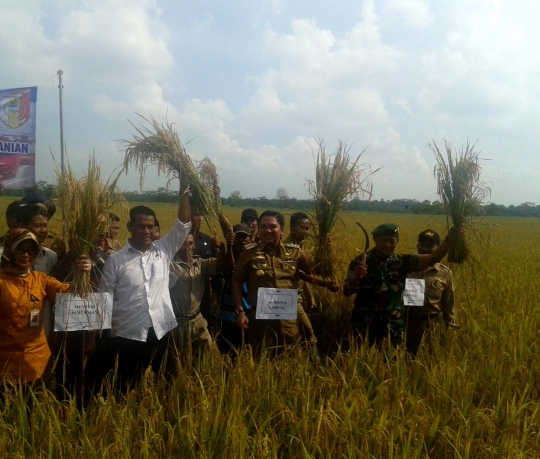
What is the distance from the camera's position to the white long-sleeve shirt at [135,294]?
9.53 feet

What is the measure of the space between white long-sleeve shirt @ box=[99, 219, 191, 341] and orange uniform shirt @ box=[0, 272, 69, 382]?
0.45 meters

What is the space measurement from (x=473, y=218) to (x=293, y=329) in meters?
1.85

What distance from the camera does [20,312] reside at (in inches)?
97.3

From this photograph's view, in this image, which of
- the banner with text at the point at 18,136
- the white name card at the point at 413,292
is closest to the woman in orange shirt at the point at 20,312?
the white name card at the point at 413,292

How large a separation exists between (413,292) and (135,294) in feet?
7.15

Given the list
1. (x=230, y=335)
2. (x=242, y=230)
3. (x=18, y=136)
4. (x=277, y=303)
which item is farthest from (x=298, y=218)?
(x=18, y=136)

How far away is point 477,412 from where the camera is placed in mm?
2307

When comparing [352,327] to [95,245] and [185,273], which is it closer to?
[185,273]

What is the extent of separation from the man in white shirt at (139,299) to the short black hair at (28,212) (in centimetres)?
57

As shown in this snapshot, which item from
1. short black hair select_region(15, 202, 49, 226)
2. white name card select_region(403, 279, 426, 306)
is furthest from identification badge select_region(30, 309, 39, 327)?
white name card select_region(403, 279, 426, 306)

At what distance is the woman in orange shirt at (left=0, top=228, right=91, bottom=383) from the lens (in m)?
2.44

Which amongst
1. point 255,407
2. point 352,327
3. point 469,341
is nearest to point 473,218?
point 469,341

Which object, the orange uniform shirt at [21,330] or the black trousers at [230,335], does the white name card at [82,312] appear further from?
the black trousers at [230,335]

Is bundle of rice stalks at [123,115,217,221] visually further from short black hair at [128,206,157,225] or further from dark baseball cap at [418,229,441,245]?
dark baseball cap at [418,229,441,245]
